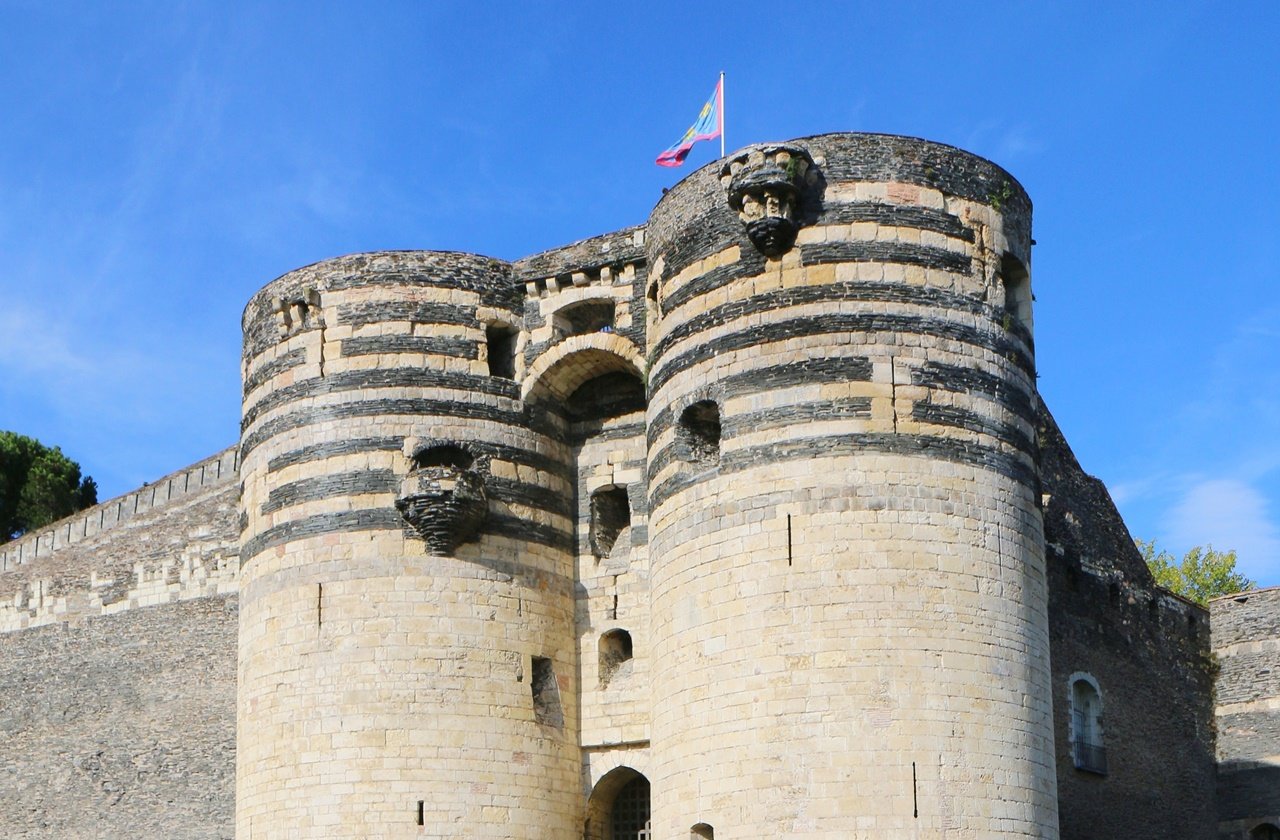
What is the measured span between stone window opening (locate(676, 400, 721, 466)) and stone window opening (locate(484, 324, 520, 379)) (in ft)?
14.6

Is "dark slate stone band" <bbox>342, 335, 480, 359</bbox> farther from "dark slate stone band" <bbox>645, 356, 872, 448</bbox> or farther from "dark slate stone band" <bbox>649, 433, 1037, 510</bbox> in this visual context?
"dark slate stone band" <bbox>649, 433, 1037, 510</bbox>

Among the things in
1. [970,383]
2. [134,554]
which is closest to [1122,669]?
[970,383]

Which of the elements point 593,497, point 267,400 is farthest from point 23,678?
point 593,497

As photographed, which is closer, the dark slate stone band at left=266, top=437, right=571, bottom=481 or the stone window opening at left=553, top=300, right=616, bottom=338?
the dark slate stone band at left=266, top=437, right=571, bottom=481

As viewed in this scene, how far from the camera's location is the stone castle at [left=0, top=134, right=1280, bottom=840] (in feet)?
71.8

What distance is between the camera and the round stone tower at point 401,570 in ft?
82.9

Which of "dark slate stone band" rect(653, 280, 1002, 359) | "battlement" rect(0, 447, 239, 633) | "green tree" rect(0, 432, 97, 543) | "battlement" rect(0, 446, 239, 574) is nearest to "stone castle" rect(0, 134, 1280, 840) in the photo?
"dark slate stone band" rect(653, 280, 1002, 359)

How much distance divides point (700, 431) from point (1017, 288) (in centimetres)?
466

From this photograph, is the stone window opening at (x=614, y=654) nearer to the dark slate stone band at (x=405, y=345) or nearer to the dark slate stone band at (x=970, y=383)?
the dark slate stone band at (x=405, y=345)

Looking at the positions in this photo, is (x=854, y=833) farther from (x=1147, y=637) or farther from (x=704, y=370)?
(x=1147, y=637)

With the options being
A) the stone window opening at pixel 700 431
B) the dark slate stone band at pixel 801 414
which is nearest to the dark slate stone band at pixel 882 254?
the dark slate stone band at pixel 801 414

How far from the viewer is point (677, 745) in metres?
23.0

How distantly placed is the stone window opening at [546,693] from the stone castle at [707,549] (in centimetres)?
6

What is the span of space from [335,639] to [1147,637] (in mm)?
15338
